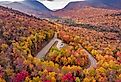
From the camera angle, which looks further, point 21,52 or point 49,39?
point 49,39

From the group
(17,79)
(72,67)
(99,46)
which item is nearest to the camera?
(17,79)

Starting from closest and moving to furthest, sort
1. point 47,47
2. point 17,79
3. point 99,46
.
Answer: point 17,79
point 47,47
point 99,46

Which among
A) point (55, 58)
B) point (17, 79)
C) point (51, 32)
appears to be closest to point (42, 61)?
point (55, 58)

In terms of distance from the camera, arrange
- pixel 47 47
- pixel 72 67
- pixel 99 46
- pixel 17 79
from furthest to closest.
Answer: pixel 99 46 < pixel 47 47 < pixel 72 67 < pixel 17 79

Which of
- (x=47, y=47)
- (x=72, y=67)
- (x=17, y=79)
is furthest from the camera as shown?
(x=47, y=47)

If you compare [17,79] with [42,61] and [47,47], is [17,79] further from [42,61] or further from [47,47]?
[47,47]

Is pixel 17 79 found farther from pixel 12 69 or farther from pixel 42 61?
pixel 42 61

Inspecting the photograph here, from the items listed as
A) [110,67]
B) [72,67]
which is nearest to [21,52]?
[72,67]

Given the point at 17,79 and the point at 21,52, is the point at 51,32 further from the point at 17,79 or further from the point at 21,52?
the point at 17,79

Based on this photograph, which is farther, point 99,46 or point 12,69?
point 99,46
